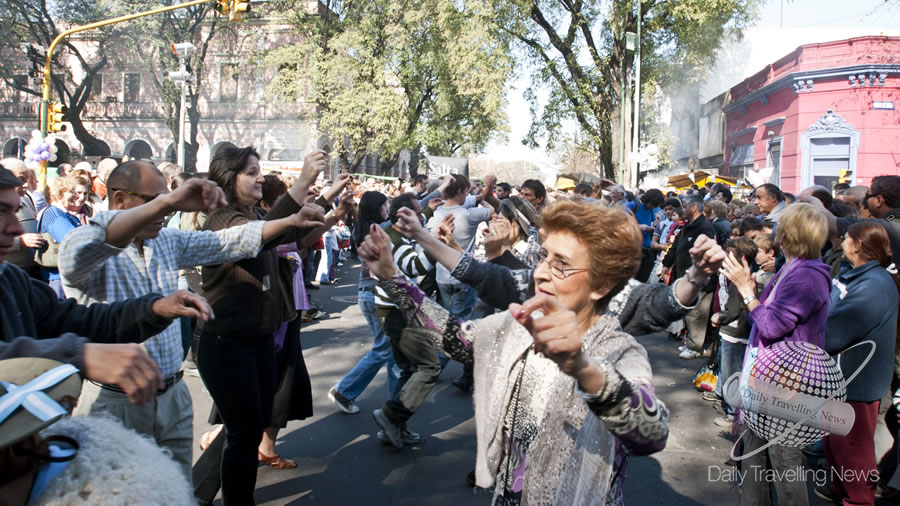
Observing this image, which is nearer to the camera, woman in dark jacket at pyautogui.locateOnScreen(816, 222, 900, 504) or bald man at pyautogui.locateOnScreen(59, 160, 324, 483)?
bald man at pyautogui.locateOnScreen(59, 160, 324, 483)

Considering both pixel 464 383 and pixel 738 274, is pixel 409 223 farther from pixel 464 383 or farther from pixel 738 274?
pixel 464 383

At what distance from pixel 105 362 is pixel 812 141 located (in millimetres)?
27504

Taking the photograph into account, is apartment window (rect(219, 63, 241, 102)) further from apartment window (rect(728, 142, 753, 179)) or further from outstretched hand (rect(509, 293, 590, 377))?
outstretched hand (rect(509, 293, 590, 377))

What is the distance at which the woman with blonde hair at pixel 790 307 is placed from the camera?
360 cm

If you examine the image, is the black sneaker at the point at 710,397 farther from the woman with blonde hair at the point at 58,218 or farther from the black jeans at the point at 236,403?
the woman with blonde hair at the point at 58,218

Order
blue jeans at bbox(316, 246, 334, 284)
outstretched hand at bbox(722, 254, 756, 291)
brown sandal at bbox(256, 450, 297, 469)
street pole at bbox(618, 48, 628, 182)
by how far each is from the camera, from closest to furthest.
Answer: outstretched hand at bbox(722, 254, 756, 291) < brown sandal at bbox(256, 450, 297, 469) < blue jeans at bbox(316, 246, 334, 284) < street pole at bbox(618, 48, 628, 182)

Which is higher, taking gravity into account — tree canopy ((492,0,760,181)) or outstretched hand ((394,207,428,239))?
tree canopy ((492,0,760,181))

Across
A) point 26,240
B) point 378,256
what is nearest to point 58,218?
point 26,240

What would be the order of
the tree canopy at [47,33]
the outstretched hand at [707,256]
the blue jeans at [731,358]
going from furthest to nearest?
the tree canopy at [47,33] → the blue jeans at [731,358] → the outstretched hand at [707,256]

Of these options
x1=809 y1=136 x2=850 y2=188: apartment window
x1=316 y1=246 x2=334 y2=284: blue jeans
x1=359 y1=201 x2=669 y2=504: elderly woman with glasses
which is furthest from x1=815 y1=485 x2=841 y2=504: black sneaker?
x1=809 y1=136 x2=850 y2=188: apartment window

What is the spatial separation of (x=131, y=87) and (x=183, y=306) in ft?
150

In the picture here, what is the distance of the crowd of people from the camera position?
2098 mm
